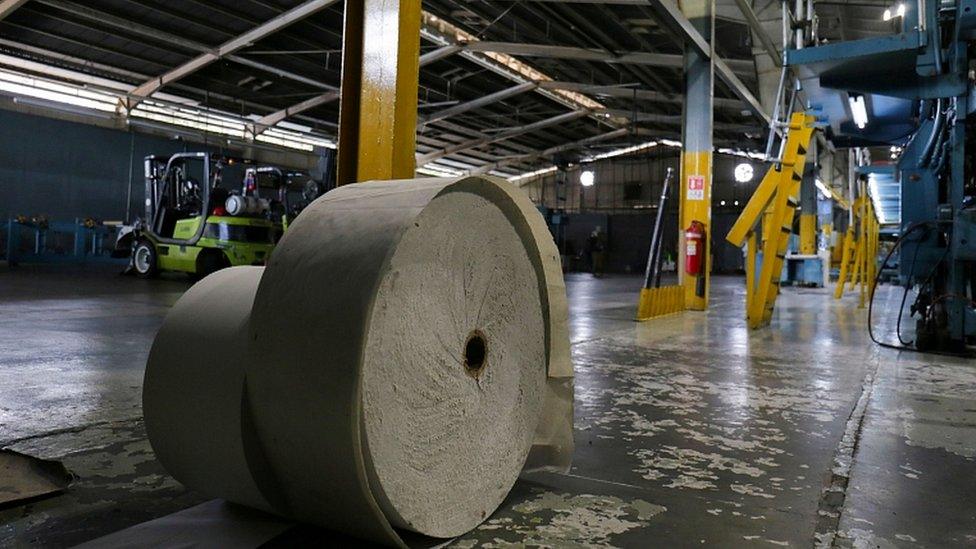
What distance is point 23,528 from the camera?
1.47m

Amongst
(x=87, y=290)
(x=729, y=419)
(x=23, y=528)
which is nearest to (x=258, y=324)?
(x=23, y=528)

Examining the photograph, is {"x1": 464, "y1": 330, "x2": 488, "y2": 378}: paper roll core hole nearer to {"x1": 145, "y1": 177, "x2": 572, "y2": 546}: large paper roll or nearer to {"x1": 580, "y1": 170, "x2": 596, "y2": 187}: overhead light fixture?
{"x1": 145, "y1": 177, "x2": 572, "y2": 546}: large paper roll

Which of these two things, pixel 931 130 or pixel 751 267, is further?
pixel 751 267

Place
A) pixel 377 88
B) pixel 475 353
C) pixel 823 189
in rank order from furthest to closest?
1. pixel 823 189
2. pixel 377 88
3. pixel 475 353

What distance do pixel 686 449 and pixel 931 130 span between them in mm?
5023

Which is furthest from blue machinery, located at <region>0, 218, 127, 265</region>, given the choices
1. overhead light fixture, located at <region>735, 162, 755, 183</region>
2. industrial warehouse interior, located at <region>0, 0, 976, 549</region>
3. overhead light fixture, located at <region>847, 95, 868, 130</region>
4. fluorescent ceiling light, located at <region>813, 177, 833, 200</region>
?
overhead light fixture, located at <region>735, 162, 755, 183</region>

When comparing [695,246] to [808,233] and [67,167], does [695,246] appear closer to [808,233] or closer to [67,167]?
[808,233]

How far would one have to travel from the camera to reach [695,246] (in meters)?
8.27

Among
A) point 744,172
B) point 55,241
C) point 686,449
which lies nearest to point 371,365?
point 686,449

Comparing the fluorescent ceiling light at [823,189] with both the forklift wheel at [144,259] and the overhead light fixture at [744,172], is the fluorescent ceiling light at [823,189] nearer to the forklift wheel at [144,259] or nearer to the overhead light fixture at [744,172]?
the overhead light fixture at [744,172]

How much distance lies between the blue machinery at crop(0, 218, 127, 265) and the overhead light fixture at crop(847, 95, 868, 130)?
15.5 meters

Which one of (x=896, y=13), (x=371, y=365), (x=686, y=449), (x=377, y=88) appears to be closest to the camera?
(x=371, y=365)

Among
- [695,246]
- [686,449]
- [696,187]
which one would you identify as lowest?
[686,449]

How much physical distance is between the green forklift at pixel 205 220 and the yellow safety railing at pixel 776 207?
20.5 feet
